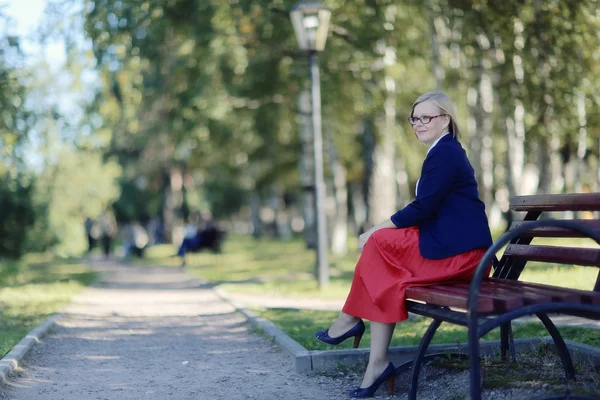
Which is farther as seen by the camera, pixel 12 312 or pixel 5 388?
pixel 12 312

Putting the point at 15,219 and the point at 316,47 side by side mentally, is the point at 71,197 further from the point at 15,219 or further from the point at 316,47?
the point at 316,47

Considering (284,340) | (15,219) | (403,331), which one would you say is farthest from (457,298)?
(15,219)

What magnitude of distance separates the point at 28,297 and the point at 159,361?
6.93 meters

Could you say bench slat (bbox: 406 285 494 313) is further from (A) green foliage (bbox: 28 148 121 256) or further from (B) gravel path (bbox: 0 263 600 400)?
(A) green foliage (bbox: 28 148 121 256)

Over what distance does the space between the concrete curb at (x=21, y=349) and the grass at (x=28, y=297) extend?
0.09 metres

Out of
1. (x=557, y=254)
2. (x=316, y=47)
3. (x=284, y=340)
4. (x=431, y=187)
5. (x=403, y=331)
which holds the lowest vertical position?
(x=403, y=331)

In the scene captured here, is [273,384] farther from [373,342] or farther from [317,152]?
[317,152]

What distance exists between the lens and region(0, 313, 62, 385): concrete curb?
6.62 m

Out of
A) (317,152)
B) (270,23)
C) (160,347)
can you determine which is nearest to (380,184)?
(270,23)

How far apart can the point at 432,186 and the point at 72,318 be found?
7120 millimetres

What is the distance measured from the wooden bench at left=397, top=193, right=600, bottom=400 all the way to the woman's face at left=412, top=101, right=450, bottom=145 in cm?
71

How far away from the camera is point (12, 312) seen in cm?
1141

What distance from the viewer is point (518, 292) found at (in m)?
A: 4.63

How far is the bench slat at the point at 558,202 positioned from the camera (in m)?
4.88
